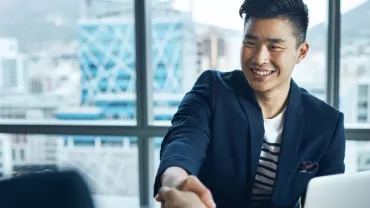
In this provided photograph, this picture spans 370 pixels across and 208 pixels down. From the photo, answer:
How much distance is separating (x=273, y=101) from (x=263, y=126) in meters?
0.11

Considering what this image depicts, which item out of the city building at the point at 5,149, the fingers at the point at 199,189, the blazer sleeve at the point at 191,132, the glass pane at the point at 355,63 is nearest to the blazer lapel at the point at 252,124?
the blazer sleeve at the point at 191,132

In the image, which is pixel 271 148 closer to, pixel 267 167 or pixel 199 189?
pixel 267 167

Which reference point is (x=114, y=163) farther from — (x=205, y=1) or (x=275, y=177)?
(x=275, y=177)

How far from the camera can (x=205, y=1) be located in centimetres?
268

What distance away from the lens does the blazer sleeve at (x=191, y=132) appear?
1.22 metres

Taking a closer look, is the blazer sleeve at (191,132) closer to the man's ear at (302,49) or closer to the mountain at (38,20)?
the man's ear at (302,49)

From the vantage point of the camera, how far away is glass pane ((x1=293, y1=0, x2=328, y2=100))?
251 centimetres

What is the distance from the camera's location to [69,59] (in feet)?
9.47

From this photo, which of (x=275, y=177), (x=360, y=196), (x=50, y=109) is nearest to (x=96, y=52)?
(x=50, y=109)

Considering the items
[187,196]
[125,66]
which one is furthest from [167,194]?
[125,66]

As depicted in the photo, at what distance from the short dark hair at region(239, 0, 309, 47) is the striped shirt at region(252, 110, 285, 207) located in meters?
0.32

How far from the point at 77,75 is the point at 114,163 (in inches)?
24.0

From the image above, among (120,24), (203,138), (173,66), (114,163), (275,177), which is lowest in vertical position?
(114,163)

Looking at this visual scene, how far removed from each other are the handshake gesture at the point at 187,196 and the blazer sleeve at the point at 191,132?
8.9 inches
